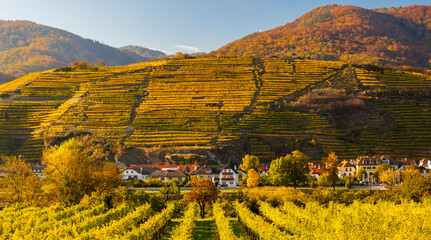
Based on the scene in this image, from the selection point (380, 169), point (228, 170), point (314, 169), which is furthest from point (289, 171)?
point (380, 169)

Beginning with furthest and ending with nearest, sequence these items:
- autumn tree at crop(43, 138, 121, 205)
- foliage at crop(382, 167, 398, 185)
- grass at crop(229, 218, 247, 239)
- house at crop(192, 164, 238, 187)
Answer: house at crop(192, 164, 238, 187), foliage at crop(382, 167, 398, 185), autumn tree at crop(43, 138, 121, 205), grass at crop(229, 218, 247, 239)

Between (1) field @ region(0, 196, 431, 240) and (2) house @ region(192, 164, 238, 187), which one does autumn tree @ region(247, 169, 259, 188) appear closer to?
(2) house @ region(192, 164, 238, 187)

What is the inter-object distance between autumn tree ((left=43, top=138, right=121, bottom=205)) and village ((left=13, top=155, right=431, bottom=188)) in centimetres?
3103

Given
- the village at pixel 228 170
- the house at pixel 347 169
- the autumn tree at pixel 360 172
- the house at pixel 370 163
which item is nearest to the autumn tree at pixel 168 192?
the village at pixel 228 170

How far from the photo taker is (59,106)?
112 meters

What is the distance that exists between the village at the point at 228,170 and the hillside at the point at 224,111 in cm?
526

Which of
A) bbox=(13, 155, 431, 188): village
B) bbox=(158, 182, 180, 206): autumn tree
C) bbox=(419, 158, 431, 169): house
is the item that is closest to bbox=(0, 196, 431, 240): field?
bbox=(158, 182, 180, 206): autumn tree

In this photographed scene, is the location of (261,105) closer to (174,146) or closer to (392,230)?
(174,146)

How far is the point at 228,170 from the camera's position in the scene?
78.1 metres

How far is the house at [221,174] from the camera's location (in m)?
76.7

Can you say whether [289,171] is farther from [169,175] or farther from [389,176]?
[169,175]

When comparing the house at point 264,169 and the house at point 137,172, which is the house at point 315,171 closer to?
the house at point 264,169

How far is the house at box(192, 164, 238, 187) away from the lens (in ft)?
252

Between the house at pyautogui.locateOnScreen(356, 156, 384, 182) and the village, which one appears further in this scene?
the house at pyautogui.locateOnScreen(356, 156, 384, 182)
